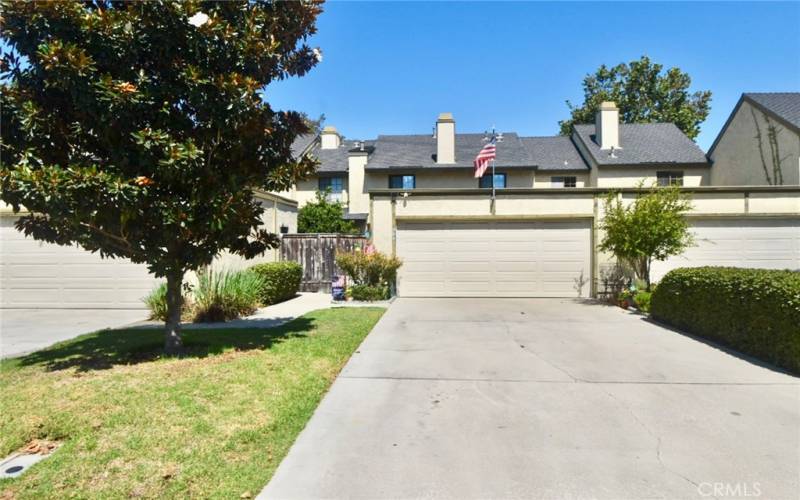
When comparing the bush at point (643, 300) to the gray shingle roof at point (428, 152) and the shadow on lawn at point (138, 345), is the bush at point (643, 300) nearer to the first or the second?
the shadow on lawn at point (138, 345)

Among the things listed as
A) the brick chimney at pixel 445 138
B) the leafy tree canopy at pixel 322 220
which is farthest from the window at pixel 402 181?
the leafy tree canopy at pixel 322 220

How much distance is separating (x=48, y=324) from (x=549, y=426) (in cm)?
1053

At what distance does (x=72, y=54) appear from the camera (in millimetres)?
4688

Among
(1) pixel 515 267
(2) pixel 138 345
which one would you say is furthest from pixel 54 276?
(1) pixel 515 267

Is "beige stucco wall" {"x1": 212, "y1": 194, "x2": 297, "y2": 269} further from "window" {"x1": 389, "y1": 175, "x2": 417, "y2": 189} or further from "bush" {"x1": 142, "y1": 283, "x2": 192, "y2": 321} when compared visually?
"window" {"x1": 389, "y1": 175, "x2": 417, "y2": 189}

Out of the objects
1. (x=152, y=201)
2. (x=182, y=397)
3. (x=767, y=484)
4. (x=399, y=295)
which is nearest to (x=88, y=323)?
(x=152, y=201)

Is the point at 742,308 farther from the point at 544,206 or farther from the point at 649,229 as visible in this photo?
the point at 544,206

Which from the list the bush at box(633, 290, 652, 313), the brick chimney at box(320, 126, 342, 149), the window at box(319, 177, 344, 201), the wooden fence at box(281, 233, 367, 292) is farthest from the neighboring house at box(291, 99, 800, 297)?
the brick chimney at box(320, 126, 342, 149)

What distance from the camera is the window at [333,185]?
27.0 metres

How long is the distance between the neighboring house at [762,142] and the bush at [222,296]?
58.7ft

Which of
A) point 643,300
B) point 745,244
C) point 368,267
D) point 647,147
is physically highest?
point 647,147

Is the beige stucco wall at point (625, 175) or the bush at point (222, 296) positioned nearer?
the bush at point (222, 296)

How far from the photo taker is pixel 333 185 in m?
27.2
